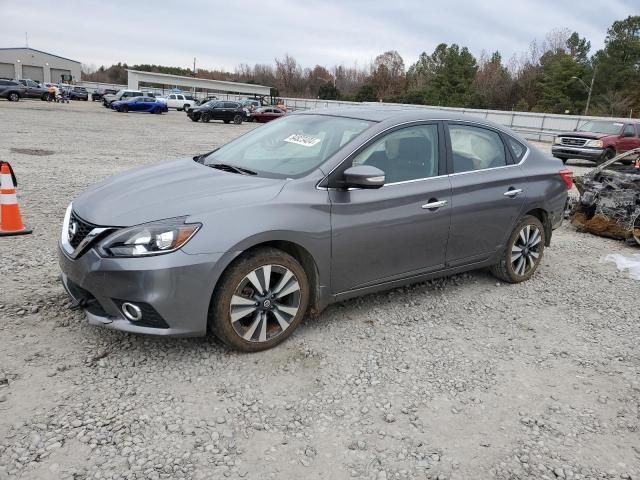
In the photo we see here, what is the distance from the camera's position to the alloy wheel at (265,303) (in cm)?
341

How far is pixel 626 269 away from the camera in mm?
6172

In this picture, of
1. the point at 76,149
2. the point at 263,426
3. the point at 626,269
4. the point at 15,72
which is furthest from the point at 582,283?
the point at 15,72

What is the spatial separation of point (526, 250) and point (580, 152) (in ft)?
50.9

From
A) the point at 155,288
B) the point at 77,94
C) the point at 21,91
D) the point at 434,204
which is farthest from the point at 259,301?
the point at 77,94

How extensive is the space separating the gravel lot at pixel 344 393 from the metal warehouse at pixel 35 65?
9166 cm

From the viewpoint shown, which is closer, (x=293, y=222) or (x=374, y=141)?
(x=293, y=222)

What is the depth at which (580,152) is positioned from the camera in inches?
733

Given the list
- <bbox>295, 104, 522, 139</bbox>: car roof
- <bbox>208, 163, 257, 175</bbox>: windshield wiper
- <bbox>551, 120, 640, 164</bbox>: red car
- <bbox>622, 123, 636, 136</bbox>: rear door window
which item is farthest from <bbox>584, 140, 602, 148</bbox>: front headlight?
<bbox>208, 163, 257, 175</bbox>: windshield wiper

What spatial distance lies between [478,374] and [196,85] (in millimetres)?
76202

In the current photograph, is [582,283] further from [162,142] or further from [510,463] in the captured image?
[162,142]

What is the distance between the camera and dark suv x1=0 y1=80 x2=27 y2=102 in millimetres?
37844

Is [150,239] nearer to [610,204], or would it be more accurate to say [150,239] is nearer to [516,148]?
[516,148]

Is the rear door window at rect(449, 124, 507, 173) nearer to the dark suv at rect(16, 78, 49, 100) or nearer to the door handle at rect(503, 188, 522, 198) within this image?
the door handle at rect(503, 188, 522, 198)

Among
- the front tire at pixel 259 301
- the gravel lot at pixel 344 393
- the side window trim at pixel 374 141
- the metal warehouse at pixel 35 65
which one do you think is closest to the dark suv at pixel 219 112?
the gravel lot at pixel 344 393
